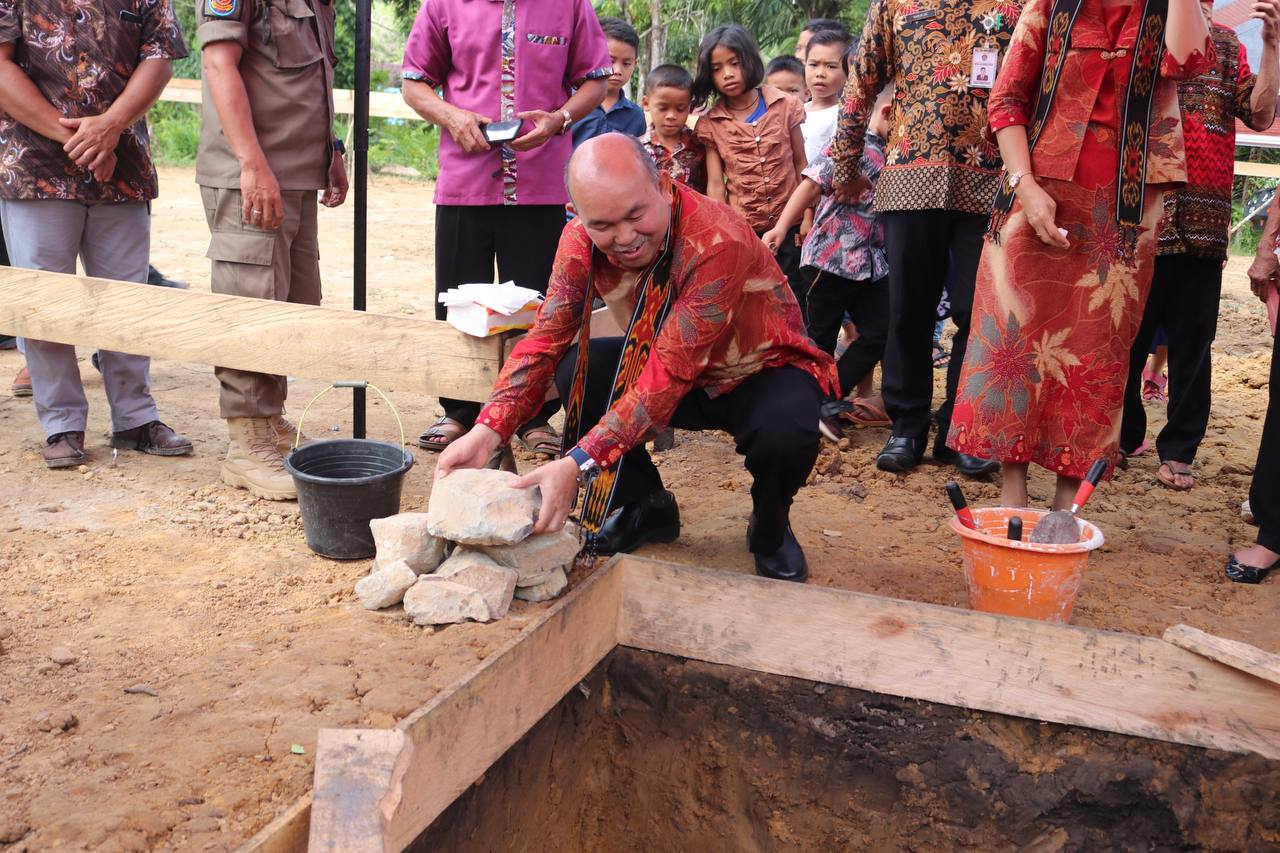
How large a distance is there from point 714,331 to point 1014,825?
1.48 m

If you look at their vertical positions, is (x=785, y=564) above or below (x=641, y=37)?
below

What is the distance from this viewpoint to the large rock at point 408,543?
2789 millimetres

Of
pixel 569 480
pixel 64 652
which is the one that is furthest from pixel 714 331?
pixel 64 652

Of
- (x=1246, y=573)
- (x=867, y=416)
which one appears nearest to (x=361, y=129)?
(x=867, y=416)

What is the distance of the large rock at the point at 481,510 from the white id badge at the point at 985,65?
2.29 m

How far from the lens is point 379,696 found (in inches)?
92.7

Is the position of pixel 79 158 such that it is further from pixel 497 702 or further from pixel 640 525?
pixel 497 702

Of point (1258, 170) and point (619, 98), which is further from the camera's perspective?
point (1258, 170)

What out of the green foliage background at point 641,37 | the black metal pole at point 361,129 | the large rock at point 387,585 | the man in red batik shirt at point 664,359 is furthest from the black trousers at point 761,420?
the green foliage background at point 641,37

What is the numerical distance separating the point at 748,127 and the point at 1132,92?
2.14 meters

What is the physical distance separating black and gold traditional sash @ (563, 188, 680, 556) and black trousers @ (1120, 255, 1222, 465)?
87.7 inches

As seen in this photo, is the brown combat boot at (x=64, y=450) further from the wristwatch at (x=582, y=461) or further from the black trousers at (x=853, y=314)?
the black trousers at (x=853, y=314)

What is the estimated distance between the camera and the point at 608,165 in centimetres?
254

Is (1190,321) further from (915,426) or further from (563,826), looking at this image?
(563,826)
